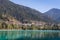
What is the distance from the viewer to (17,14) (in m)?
198

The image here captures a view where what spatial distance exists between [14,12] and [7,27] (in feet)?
359

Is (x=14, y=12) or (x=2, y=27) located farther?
(x=14, y=12)

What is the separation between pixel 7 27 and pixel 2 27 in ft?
10.3

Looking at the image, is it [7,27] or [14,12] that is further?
[14,12]

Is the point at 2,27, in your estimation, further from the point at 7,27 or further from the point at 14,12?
the point at 14,12

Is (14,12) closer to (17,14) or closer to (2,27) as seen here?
(17,14)

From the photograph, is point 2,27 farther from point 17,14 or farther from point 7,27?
point 17,14

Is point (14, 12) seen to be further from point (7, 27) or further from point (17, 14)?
point (7, 27)

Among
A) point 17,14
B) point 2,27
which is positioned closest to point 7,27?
point 2,27

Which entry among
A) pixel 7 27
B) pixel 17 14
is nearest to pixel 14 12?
pixel 17 14

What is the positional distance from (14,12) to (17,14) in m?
4.07

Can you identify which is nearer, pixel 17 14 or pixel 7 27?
pixel 7 27

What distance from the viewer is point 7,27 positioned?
90.6 meters

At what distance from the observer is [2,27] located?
8825cm
